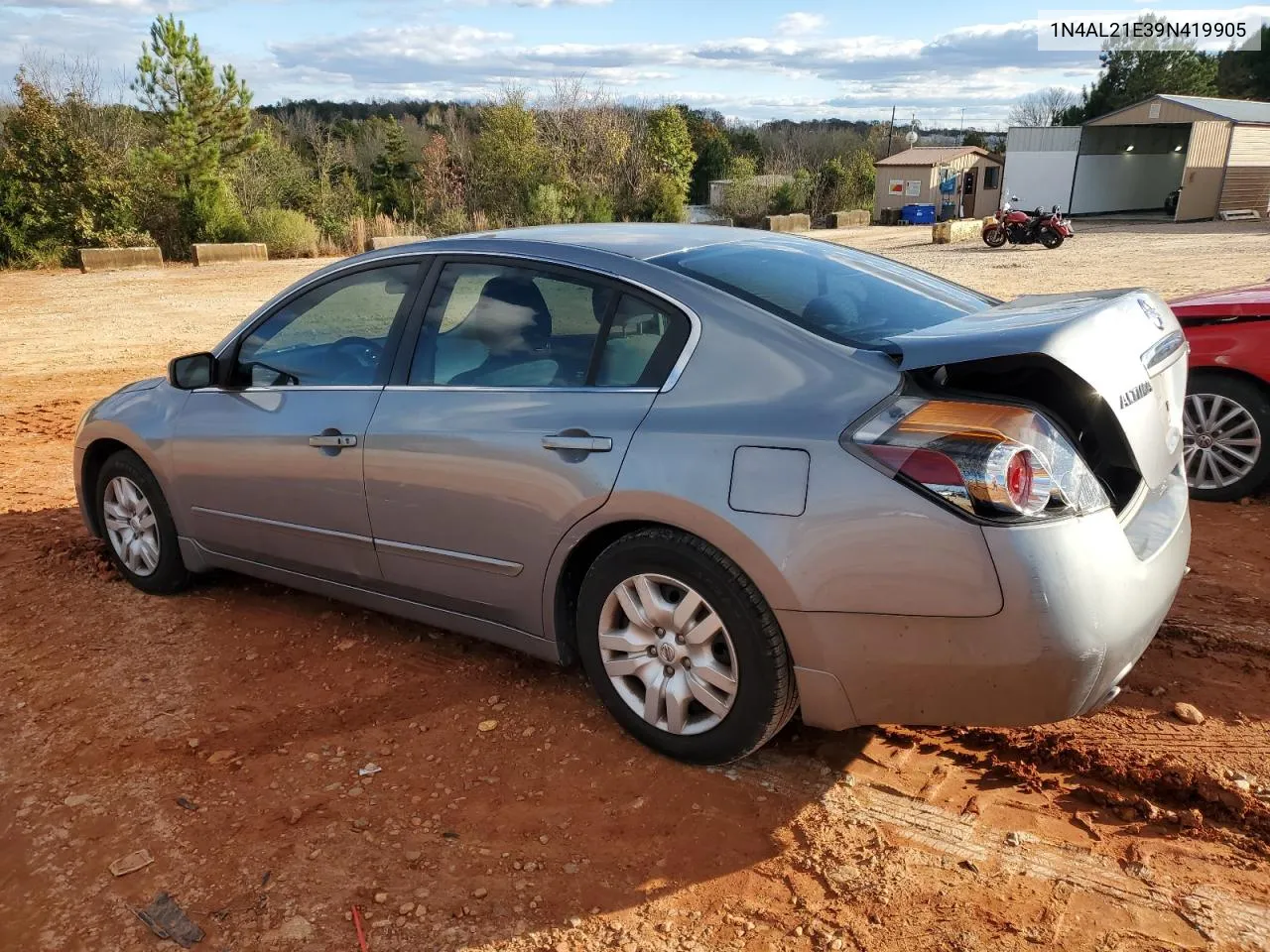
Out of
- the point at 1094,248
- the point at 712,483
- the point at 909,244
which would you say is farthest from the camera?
the point at 909,244

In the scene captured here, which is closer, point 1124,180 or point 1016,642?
point 1016,642

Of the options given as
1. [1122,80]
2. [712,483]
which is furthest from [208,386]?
[1122,80]

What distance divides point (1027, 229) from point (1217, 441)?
22452 millimetres

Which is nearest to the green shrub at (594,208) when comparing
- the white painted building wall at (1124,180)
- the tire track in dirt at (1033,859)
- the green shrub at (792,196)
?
the green shrub at (792,196)

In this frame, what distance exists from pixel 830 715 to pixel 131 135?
95.5 feet

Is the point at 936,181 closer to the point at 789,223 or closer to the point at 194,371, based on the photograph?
the point at 789,223

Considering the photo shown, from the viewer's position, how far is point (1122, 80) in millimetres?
59594

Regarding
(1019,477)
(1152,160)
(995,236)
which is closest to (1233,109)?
(1152,160)

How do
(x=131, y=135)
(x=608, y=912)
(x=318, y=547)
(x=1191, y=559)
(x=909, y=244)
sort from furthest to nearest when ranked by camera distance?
(x=909, y=244) < (x=131, y=135) < (x=1191, y=559) < (x=318, y=547) < (x=608, y=912)

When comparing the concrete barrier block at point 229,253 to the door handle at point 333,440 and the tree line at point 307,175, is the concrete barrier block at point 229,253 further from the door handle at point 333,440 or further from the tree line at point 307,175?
the door handle at point 333,440

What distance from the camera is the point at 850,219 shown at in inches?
1561

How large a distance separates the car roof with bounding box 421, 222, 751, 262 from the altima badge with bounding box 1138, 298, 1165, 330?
1.35 m

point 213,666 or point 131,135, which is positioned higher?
point 131,135

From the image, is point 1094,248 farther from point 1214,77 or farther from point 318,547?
point 1214,77
